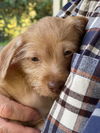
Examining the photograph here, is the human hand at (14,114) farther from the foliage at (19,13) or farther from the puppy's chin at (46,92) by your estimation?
the foliage at (19,13)

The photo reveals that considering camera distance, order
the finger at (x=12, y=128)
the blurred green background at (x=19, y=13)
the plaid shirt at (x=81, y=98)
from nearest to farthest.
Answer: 1. the plaid shirt at (x=81, y=98)
2. the finger at (x=12, y=128)
3. the blurred green background at (x=19, y=13)

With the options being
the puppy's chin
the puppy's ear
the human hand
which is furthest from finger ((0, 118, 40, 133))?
the puppy's ear

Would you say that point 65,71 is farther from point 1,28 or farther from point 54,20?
point 1,28

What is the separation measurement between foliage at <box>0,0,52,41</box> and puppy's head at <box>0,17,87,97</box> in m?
2.53

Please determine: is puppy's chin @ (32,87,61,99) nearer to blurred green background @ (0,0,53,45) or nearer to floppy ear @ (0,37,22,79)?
floppy ear @ (0,37,22,79)

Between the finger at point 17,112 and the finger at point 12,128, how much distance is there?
2 cm

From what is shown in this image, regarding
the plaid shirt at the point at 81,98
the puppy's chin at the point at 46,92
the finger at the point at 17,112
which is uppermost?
the plaid shirt at the point at 81,98

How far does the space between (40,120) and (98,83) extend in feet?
1.30

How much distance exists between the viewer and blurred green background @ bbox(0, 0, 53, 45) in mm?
3673

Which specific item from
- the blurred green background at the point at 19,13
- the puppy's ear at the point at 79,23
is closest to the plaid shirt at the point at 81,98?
the puppy's ear at the point at 79,23

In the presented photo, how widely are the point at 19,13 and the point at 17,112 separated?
2.86 m

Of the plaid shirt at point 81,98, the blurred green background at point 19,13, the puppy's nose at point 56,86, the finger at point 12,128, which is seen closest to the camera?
the plaid shirt at point 81,98

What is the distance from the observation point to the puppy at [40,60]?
39.4 inches

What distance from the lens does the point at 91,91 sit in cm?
76
